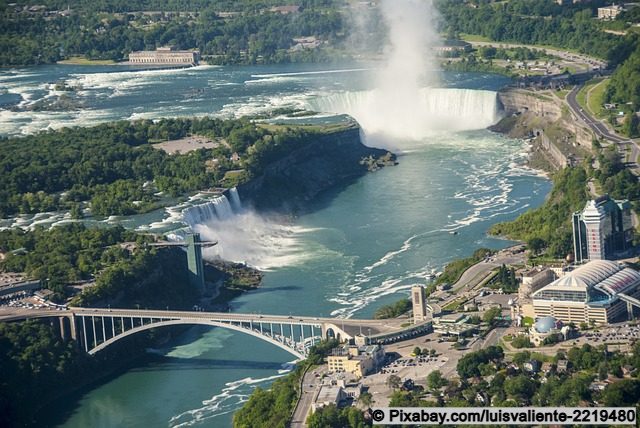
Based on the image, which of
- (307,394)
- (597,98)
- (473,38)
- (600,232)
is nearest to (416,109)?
(597,98)

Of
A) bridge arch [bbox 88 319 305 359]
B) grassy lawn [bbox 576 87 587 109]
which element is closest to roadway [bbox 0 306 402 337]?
bridge arch [bbox 88 319 305 359]

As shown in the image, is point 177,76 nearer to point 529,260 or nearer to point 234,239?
point 234,239

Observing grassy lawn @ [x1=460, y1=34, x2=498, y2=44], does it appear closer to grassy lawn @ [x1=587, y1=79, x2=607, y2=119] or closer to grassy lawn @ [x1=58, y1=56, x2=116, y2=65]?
grassy lawn @ [x1=587, y1=79, x2=607, y2=119]

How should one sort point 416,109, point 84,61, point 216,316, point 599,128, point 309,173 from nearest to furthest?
1. point 216,316
2. point 309,173
3. point 599,128
4. point 416,109
5. point 84,61

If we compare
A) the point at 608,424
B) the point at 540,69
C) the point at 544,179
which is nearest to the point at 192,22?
the point at 540,69

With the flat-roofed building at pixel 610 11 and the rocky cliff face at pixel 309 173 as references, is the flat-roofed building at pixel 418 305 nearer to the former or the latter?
the rocky cliff face at pixel 309 173

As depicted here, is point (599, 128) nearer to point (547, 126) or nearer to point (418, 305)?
point (547, 126)
